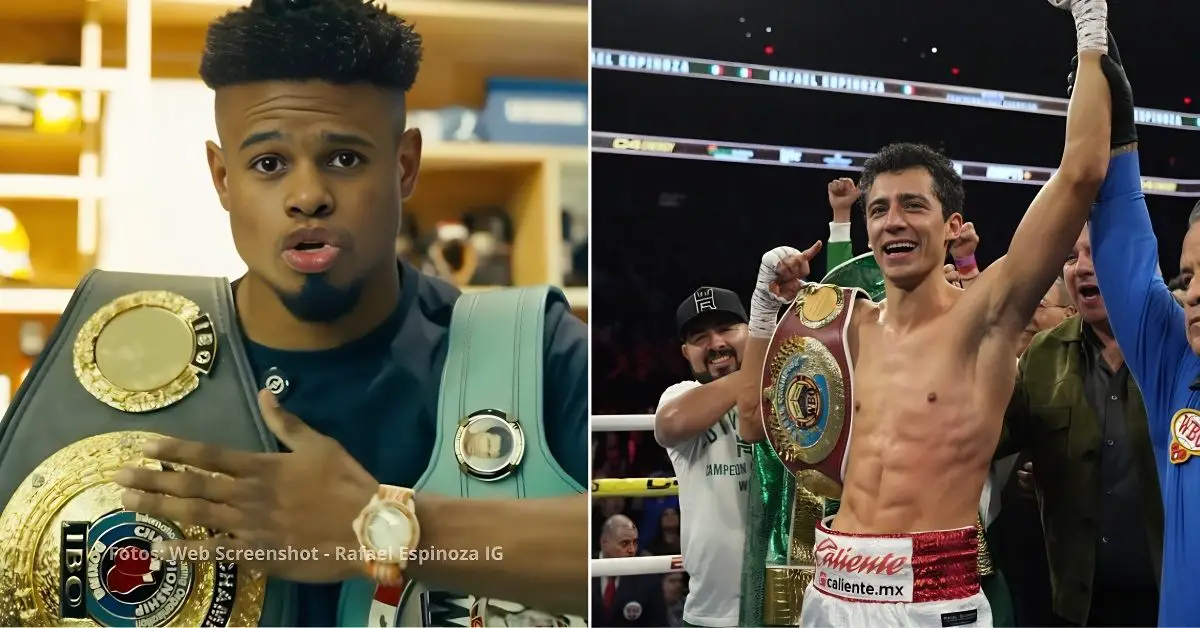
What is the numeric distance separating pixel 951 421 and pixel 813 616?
0.60m

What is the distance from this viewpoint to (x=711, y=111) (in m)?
2.73

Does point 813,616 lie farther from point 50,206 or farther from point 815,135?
point 50,206

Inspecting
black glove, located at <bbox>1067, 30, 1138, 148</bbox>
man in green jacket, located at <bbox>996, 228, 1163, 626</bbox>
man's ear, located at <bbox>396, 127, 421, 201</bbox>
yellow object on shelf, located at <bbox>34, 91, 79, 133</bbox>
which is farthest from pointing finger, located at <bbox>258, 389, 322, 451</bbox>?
black glove, located at <bbox>1067, 30, 1138, 148</bbox>

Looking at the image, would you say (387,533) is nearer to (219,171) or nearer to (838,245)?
(219,171)

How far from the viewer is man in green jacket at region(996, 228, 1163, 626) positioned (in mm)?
2713

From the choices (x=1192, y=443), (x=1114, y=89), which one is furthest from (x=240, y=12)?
(x=1192, y=443)

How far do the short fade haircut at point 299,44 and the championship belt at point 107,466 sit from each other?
569 mm

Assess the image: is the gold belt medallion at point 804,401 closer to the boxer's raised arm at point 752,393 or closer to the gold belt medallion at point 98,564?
the boxer's raised arm at point 752,393

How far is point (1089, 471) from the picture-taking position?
2.73 m

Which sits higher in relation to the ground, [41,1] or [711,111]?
[41,1]

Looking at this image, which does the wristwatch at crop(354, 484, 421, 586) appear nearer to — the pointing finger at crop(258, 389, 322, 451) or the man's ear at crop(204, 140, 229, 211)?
the pointing finger at crop(258, 389, 322, 451)

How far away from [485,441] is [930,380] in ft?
3.73

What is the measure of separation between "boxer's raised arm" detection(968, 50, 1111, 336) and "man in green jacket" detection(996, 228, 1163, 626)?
0.65ft

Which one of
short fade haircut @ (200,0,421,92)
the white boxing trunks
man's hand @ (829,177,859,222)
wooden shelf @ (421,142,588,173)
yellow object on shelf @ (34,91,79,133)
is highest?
short fade haircut @ (200,0,421,92)
